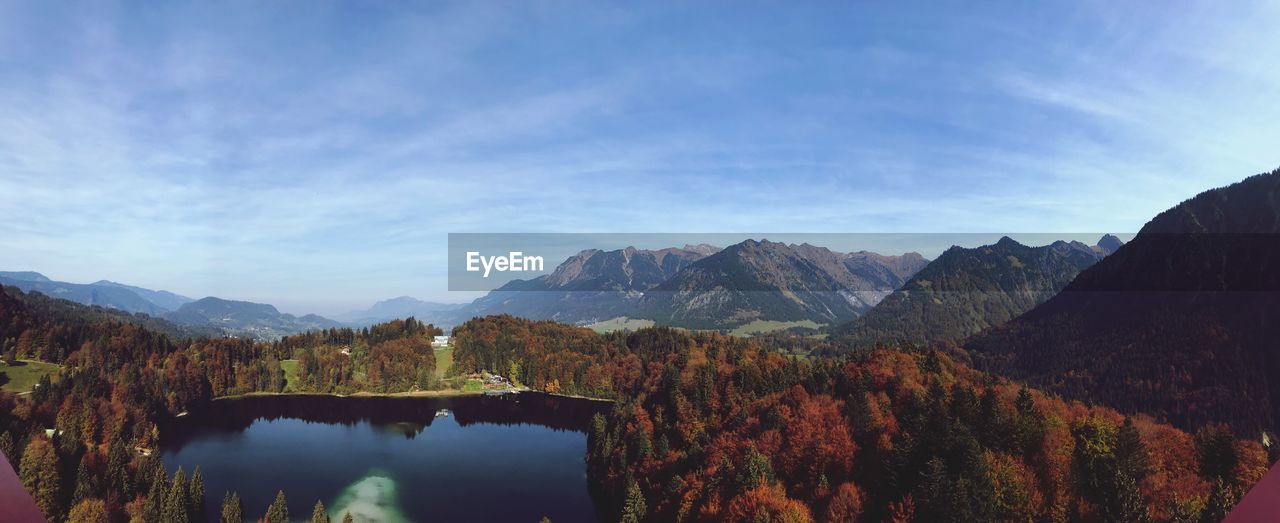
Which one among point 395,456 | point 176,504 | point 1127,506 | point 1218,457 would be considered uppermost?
point 1218,457

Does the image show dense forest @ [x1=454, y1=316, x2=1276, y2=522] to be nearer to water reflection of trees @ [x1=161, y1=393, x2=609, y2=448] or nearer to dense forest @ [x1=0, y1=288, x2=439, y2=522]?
water reflection of trees @ [x1=161, y1=393, x2=609, y2=448]

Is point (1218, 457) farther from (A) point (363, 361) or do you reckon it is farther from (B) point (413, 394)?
(A) point (363, 361)

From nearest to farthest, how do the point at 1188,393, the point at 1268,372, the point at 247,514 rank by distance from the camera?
the point at 247,514, the point at 1268,372, the point at 1188,393

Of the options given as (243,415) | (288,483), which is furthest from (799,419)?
(243,415)

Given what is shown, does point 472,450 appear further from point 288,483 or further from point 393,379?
point 393,379

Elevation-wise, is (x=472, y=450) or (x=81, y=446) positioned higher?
(x=81, y=446)

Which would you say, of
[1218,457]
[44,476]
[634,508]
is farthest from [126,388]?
[1218,457]

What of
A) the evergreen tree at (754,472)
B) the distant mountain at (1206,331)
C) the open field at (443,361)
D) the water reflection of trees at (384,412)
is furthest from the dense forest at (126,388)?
the distant mountain at (1206,331)

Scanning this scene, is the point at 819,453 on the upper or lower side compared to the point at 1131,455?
lower
